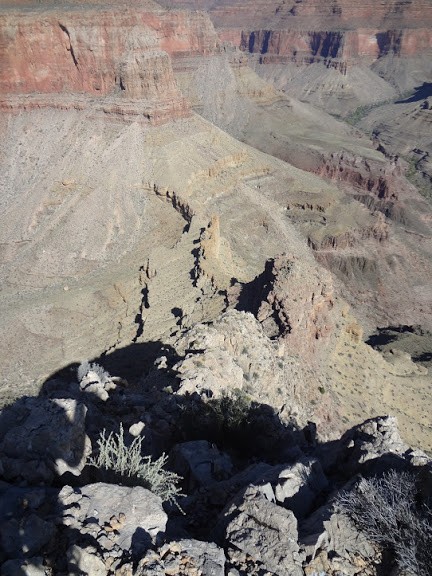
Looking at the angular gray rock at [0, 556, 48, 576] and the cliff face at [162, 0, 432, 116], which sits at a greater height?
the cliff face at [162, 0, 432, 116]

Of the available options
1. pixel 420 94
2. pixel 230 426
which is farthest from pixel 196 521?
pixel 420 94

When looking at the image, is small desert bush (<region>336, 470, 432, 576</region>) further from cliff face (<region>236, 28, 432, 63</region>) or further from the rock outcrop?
cliff face (<region>236, 28, 432, 63</region>)

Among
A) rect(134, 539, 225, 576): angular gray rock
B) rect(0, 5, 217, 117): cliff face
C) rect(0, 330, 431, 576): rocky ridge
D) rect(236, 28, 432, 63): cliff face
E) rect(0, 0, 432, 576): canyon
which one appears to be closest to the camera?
rect(134, 539, 225, 576): angular gray rock

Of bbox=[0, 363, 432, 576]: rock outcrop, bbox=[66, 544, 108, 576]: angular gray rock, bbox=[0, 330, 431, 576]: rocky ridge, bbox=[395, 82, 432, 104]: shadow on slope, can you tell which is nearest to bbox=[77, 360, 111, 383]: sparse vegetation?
bbox=[0, 330, 431, 576]: rocky ridge

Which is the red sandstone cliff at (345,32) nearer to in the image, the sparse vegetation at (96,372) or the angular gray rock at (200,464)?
the sparse vegetation at (96,372)

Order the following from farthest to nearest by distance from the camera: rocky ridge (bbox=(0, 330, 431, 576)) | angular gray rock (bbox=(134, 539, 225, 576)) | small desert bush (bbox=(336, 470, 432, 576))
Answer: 1. small desert bush (bbox=(336, 470, 432, 576))
2. rocky ridge (bbox=(0, 330, 431, 576))
3. angular gray rock (bbox=(134, 539, 225, 576))

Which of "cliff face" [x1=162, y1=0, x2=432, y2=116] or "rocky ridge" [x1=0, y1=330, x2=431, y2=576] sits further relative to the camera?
"cliff face" [x1=162, y1=0, x2=432, y2=116]

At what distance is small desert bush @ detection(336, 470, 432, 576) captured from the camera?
6352mm

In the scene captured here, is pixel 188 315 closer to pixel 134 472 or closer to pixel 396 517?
pixel 134 472

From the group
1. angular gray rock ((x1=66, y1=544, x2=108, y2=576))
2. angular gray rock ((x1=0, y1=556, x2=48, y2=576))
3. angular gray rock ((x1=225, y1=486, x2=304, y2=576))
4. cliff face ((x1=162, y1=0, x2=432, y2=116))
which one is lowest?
angular gray rock ((x1=225, y1=486, x2=304, y2=576))

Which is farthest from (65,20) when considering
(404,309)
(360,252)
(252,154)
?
(404,309)

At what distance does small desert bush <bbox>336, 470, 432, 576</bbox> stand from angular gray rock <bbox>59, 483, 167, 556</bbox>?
282 cm

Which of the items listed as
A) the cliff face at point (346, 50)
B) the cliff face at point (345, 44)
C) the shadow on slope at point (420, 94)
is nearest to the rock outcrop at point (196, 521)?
the shadow on slope at point (420, 94)

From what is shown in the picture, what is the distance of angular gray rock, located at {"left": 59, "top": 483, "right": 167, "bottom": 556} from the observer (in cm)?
636
